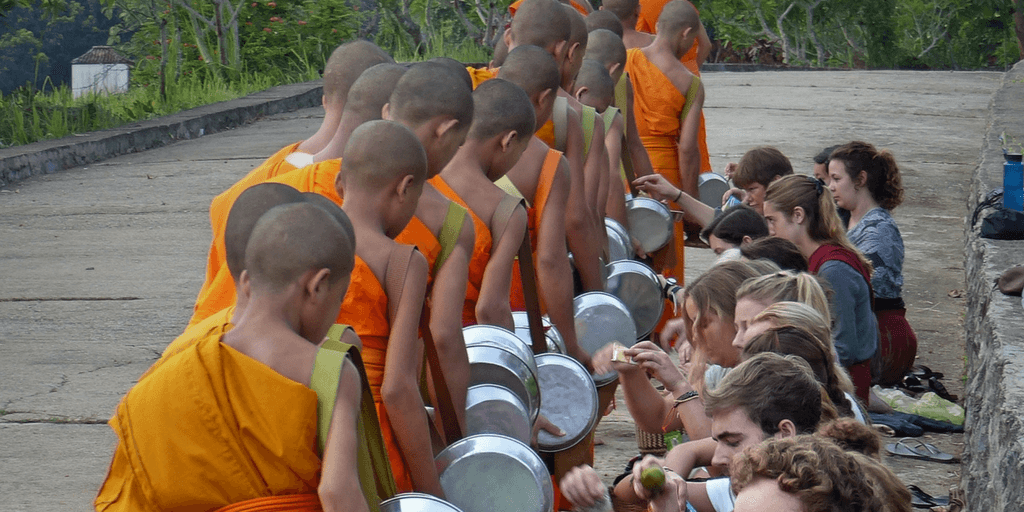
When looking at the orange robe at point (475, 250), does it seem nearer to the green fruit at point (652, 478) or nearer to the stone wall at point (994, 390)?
the green fruit at point (652, 478)

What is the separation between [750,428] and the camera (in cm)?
255

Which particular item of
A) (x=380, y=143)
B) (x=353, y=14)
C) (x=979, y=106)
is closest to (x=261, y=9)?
(x=353, y=14)

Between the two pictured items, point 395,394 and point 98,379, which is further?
point 98,379

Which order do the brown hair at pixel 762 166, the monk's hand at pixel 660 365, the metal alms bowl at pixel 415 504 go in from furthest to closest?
the brown hair at pixel 762 166
the monk's hand at pixel 660 365
the metal alms bowl at pixel 415 504

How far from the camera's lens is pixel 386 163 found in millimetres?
2697

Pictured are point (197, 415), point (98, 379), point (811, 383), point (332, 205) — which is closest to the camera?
point (197, 415)

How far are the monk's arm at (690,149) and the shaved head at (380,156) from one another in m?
3.47

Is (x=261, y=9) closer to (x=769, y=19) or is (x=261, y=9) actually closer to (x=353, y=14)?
(x=353, y=14)

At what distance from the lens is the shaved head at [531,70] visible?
4.12 m

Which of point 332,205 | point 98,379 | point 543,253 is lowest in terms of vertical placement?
point 98,379

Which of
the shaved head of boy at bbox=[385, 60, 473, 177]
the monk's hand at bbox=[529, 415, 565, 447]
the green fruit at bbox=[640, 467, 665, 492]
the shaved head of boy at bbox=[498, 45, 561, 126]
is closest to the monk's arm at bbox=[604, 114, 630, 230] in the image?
the shaved head of boy at bbox=[498, 45, 561, 126]

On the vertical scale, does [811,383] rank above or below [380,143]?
→ below

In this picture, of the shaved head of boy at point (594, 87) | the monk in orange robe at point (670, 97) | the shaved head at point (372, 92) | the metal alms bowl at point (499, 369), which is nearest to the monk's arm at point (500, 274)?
the metal alms bowl at point (499, 369)

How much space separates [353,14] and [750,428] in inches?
529
